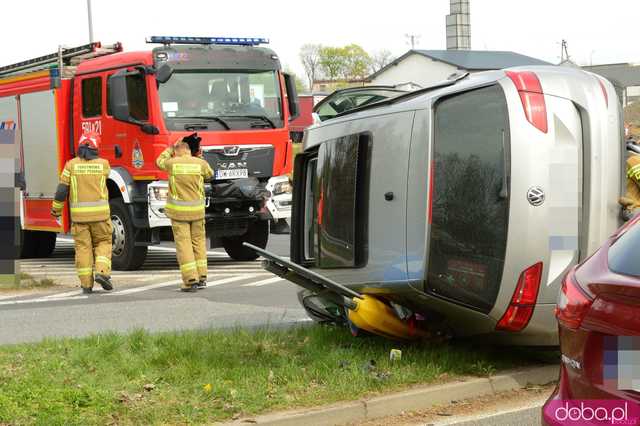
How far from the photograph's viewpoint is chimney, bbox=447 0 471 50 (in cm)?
5369

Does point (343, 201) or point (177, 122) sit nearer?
point (343, 201)

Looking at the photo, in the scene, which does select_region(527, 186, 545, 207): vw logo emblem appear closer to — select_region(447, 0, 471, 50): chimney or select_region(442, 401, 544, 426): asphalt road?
select_region(442, 401, 544, 426): asphalt road

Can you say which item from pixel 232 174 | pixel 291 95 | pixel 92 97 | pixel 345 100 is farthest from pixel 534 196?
pixel 92 97

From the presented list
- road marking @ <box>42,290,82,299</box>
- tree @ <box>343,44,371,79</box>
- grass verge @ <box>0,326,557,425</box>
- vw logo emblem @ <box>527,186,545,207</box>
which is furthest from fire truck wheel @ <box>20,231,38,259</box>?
tree @ <box>343,44,371,79</box>

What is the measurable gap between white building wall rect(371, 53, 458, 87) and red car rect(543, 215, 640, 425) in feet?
166

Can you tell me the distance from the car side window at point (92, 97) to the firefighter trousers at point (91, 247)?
292cm

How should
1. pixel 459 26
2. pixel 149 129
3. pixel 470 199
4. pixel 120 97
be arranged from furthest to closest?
pixel 459 26, pixel 120 97, pixel 149 129, pixel 470 199

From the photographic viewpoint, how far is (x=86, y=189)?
39.7ft

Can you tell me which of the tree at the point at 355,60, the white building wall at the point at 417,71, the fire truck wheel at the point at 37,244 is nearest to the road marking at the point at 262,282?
the fire truck wheel at the point at 37,244

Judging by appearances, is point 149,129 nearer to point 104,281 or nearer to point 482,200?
point 104,281

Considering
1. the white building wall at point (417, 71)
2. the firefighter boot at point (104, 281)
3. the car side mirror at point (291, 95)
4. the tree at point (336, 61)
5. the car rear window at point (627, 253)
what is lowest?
the firefighter boot at point (104, 281)

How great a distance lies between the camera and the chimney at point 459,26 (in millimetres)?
53688

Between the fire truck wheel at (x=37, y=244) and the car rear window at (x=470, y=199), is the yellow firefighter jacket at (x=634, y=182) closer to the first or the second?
the car rear window at (x=470, y=199)

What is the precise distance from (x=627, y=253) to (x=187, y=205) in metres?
8.84
